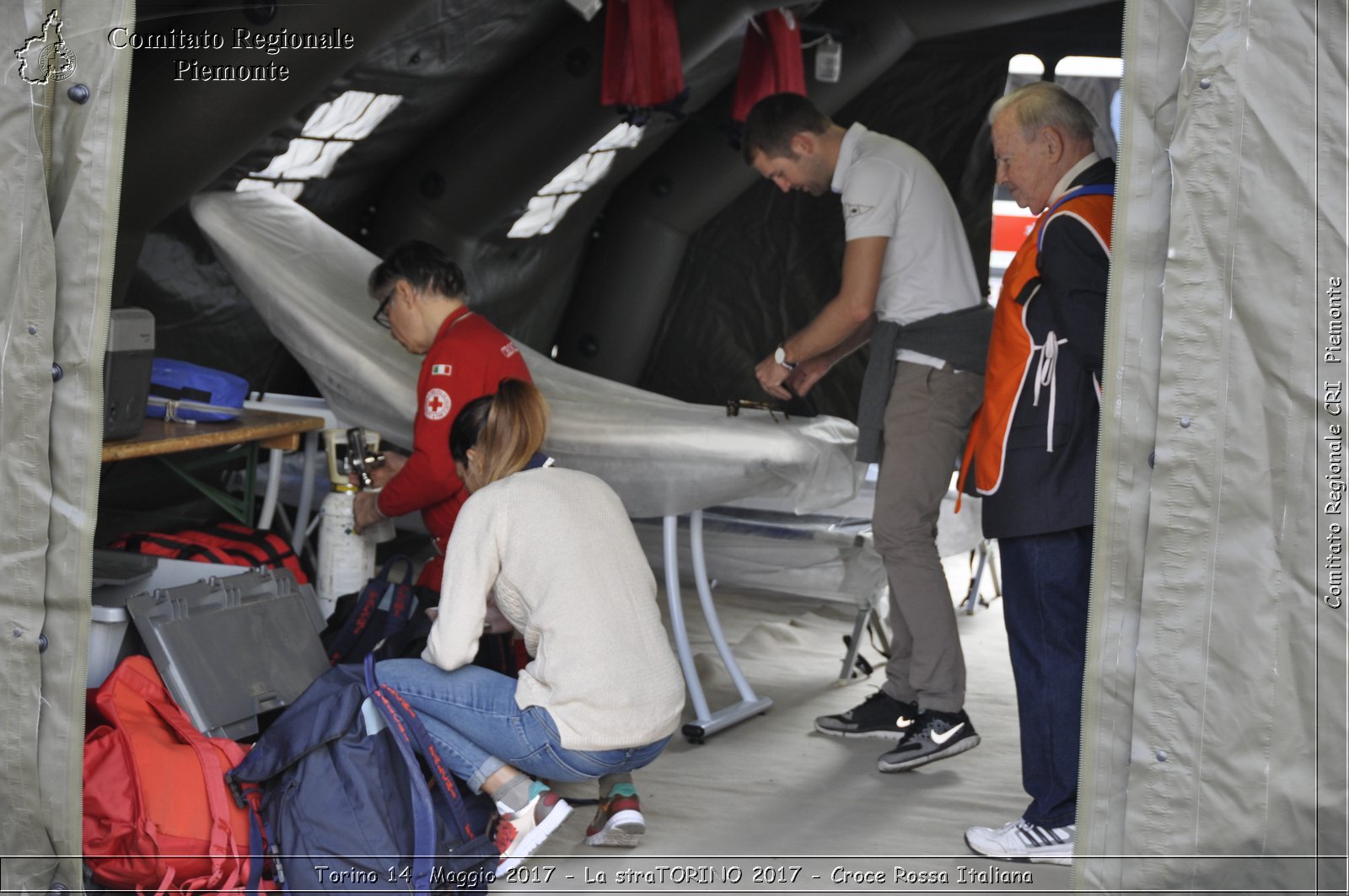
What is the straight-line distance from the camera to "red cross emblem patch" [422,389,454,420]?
2.88 metres

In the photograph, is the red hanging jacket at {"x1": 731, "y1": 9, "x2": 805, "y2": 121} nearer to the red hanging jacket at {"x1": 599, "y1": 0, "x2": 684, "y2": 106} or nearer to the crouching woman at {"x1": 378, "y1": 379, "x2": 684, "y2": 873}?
the red hanging jacket at {"x1": 599, "y1": 0, "x2": 684, "y2": 106}

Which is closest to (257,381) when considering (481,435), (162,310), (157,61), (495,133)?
(162,310)

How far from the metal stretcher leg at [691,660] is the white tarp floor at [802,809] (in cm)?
4

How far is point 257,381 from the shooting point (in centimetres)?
427

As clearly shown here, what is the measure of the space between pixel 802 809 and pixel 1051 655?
2.03 ft

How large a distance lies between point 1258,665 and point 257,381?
3284mm

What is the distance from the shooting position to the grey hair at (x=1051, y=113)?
2.44 metres

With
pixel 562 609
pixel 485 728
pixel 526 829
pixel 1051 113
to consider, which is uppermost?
pixel 1051 113

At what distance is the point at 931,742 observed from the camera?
9.71 feet

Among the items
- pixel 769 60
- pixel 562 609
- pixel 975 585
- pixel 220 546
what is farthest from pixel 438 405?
pixel 975 585

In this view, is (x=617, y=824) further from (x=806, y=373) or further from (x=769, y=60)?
(x=769, y=60)

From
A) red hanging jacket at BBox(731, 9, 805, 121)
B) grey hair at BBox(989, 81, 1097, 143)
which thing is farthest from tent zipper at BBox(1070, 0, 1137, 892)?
red hanging jacket at BBox(731, 9, 805, 121)

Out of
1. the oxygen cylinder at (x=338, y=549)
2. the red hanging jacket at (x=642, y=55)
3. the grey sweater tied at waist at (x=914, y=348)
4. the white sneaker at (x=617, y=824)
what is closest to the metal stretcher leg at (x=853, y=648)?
the grey sweater tied at waist at (x=914, y=348)

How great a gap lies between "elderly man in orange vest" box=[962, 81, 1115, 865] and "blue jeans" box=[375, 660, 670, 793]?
724 mm
